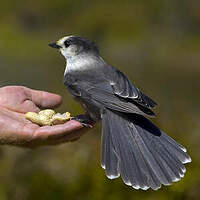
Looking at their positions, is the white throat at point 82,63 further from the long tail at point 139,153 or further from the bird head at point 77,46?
the long tail at point 139,153

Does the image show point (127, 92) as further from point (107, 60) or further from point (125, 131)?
point (107, 60)

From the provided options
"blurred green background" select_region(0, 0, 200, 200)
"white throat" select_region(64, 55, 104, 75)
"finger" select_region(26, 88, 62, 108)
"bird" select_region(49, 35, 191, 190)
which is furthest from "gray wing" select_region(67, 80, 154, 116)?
"blurred green background" select_region(0, 0, 200, 200)

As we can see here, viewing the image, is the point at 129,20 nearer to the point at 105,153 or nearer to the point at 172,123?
the point at 172,123

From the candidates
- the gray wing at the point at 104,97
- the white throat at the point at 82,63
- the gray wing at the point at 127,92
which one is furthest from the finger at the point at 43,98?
the gray wing at the point at 127,92

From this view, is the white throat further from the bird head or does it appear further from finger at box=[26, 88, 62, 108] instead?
finger at box=[26, 88, 62, 108]

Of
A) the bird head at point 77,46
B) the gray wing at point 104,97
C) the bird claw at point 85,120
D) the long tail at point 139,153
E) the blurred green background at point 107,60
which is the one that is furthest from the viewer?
the blurred green background at point 107,60
